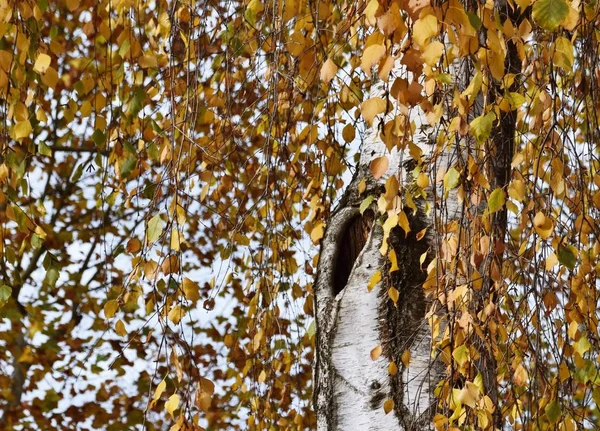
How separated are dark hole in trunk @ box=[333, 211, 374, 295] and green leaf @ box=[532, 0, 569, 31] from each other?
2.65 ft

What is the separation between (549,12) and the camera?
1.09 m

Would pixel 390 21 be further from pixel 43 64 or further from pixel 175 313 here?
pixel 43 64

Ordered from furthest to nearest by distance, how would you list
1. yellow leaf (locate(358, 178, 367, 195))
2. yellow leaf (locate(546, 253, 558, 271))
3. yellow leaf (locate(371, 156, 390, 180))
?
yellow leaf (locate(358, 178, 367, 195)) < yellow leaf (locate(546, 253, 558, 271)) < yellow leaf (locate(371, 156, 390, 180))

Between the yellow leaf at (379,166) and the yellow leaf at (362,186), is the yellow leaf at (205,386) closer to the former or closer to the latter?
the yellow leaf at (379,166)

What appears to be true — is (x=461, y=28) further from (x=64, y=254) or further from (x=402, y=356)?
(x=64, y=254)

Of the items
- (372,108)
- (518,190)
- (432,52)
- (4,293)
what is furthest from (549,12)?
(4,293)

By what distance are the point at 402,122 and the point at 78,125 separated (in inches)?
169

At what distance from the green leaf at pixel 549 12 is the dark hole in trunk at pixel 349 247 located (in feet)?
2.65

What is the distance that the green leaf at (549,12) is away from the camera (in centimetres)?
109

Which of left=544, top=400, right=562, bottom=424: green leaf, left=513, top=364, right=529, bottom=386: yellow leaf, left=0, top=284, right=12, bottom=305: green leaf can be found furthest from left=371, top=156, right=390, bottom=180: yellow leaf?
left=0, top=284, right=12, bottom=305: green leaf

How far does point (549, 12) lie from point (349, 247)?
2.89 feet

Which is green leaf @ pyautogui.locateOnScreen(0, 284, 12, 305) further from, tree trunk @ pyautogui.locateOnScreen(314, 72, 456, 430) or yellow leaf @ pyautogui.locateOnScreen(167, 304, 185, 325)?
tree trunk @ pyautogui.locateOnScreen(314, 72, 456, 430)

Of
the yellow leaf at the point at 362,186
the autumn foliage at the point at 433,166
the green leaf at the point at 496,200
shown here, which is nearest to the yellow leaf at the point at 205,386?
the autumn foliage at the point at 433,166

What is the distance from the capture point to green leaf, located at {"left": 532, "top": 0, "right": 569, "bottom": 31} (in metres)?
1.09
